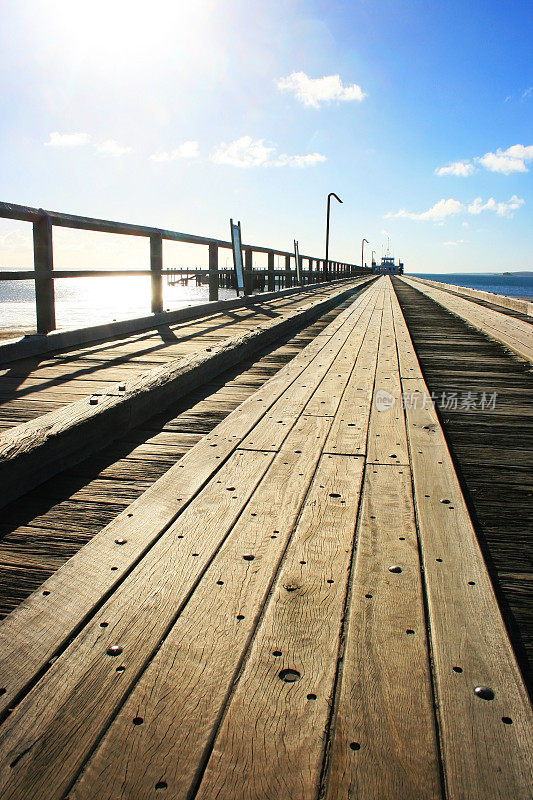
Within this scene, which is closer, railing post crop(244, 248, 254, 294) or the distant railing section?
the distant railing section

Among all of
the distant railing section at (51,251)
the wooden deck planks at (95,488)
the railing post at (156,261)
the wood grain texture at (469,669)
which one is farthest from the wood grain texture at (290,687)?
the railing post at (156,261)

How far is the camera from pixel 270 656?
1.33m

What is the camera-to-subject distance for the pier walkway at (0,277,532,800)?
3.47 ft

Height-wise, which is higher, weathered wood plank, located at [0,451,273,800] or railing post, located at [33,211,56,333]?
railing post, located at [33,211,56,333]

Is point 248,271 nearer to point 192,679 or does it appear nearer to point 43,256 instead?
point 43,256

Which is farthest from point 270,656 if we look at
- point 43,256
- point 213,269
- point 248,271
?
point 248,271

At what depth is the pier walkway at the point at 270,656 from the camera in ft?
3.47

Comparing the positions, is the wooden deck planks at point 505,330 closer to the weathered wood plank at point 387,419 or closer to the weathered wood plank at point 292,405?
the weathered wood plank at point 387,419

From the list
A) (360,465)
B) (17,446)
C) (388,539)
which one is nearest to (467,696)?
(388,539)

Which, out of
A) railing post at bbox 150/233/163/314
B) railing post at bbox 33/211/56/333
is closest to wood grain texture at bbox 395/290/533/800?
railing post at bbox 33/211/56/333

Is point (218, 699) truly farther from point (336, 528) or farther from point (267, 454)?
point (267, 454)

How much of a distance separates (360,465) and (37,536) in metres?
1.32

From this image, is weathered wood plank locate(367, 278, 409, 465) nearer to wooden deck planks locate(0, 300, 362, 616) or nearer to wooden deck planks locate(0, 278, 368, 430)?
wooden deck planks locate(0, 300, 362, 616)

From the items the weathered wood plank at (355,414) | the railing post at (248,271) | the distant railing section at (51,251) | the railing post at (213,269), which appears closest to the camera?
the weathered wood plank at (355,414)
